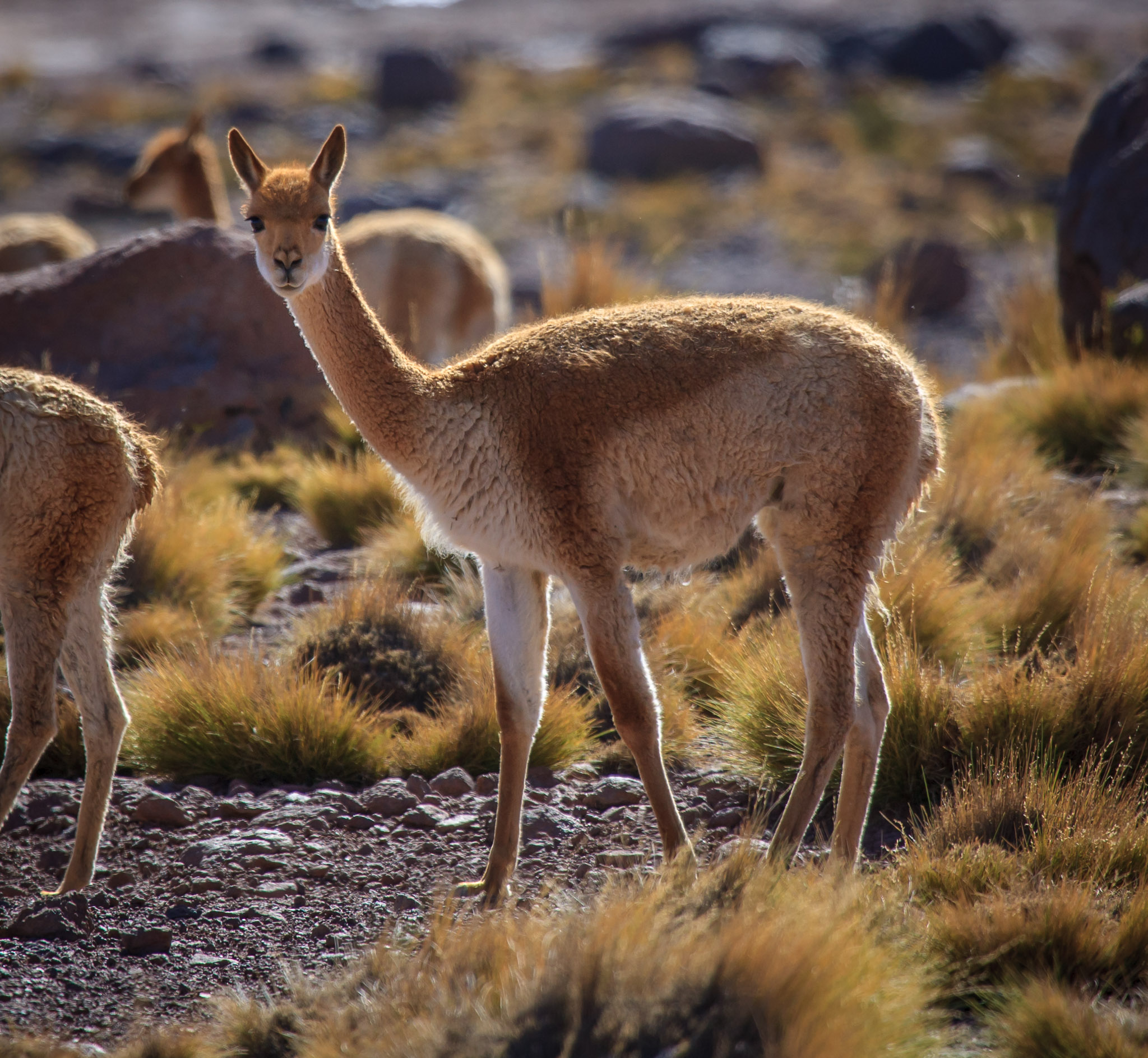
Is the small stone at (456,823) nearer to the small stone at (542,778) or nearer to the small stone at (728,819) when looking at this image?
the small stone at (542,778)

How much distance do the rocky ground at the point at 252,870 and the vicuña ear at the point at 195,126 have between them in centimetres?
628

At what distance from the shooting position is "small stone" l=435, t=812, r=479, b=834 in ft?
14.6

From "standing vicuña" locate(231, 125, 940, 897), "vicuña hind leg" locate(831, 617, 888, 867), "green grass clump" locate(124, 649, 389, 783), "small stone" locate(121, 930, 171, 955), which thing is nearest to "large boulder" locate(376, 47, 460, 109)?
"green grass clump" locate(124, 649, 389, 783)

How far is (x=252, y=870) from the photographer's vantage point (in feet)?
13.6

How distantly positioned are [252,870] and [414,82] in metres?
29.1

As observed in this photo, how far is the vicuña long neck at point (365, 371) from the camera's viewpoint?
3.87 metres

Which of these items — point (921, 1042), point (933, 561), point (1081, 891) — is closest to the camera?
point (921, 1042)

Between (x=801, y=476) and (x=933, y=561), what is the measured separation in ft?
7.21

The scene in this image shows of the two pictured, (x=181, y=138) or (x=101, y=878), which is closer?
(x=101, y=878)

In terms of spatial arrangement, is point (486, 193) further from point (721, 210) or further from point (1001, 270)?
point (1001, 270)

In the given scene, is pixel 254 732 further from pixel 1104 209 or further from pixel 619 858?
pixel 1104 209

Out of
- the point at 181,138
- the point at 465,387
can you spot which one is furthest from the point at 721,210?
the point at 465,387

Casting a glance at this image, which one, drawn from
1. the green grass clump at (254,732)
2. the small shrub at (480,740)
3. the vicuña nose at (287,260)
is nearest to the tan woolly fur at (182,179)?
the green grass clump at (254,732)

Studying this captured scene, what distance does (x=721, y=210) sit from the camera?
2062 cm
